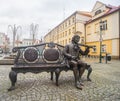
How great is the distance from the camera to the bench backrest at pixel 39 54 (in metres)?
5.65

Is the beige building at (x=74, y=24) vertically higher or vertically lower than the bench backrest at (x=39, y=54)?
higher

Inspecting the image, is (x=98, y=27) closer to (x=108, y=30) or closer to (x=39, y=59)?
(x=108, y=30)

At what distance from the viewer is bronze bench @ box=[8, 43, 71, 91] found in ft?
17.7

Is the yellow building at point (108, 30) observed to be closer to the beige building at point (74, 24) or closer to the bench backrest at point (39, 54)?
the beige building at point (74, 24)

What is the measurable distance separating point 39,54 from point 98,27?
2357 cm

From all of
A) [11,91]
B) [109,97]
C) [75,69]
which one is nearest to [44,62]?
[75,69]

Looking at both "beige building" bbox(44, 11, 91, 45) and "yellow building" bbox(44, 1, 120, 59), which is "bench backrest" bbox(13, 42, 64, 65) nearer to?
"yellow building" bbox(44, 1, 120, 59)

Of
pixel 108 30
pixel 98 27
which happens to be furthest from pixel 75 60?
pixel 98 27

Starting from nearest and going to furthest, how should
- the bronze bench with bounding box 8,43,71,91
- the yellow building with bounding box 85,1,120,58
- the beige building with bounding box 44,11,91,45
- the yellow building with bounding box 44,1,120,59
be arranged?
1. the bronze bench with bounding box 8,43,71,91
2. the yellow building with bounding box 85,1,120,58
3. the yellow building with bounding box 44,1,120,59
4. the beige building with bounding box 44,11,91,45

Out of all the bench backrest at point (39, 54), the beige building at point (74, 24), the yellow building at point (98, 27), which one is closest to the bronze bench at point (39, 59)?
the bench backrest at point (39, 54)

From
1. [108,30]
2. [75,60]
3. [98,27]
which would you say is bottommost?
[75,60]

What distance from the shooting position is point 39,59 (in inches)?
231

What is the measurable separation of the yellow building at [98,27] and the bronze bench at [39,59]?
9.95m

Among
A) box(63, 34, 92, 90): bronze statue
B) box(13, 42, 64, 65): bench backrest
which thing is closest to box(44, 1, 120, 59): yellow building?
box(63, 34, 92, 90): bronze statue
